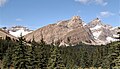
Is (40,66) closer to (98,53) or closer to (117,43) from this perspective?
(117,43)

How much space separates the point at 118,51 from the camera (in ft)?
91.1

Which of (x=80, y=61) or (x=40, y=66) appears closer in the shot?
(x=40, y=66)

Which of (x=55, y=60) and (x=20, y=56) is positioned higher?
(x=20, y=56)

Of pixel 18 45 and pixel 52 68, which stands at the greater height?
pixel 18 45

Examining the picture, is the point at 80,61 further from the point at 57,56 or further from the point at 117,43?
the point at 117,43

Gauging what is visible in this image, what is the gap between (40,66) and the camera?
52594 millimetres

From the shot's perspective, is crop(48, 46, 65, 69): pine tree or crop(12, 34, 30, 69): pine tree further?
crop(48, 46, 65, 69): pine tree

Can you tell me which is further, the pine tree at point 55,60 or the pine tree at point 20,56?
the pine tree at point 55,60

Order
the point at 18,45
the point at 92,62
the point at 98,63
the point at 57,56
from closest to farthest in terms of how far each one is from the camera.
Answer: the point at 18,45
the point at 57,56
the point at 98,63
the point at 92,62

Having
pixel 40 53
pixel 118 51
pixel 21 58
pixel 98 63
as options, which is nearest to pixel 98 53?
pixel 98 63

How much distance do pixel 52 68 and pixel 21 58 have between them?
20.9ft

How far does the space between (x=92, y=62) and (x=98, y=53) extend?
9027 millimetres

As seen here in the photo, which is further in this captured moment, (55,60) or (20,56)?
(55,60)

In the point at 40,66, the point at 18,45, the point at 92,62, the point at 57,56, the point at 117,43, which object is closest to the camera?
the point at 117,43
